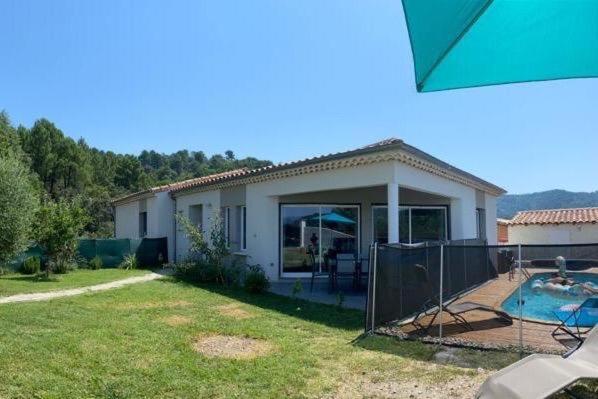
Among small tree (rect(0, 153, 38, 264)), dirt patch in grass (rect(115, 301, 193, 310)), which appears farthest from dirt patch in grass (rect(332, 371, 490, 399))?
small tree (rect(0, 153, 38, 264))

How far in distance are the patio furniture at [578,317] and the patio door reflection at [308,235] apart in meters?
9.02

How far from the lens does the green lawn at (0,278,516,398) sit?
557 centimetres

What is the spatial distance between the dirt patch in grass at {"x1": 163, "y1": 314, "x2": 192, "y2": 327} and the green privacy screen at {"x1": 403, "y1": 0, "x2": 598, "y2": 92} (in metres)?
7.40

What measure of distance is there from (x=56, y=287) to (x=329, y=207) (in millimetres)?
8946

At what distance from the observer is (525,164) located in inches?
723

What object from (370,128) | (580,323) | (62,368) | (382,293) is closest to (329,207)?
(370,128)

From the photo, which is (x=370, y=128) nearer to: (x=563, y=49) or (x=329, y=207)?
(x=329, y=207)

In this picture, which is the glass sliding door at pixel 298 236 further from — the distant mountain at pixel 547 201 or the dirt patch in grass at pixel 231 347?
the distant mountain at pixel 547 201

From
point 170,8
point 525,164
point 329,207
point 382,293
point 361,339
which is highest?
point 170,8

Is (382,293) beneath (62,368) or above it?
above

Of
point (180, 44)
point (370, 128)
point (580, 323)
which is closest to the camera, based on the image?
point (580, 323)

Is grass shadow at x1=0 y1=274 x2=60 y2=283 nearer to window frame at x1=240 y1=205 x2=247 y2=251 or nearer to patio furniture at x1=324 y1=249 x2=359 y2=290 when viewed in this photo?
window frame at x1=240 y1=205 x2=247 y2=251

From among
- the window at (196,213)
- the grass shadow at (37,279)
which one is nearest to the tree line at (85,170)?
the window at (196,213)

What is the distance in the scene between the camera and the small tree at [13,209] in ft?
45.0
